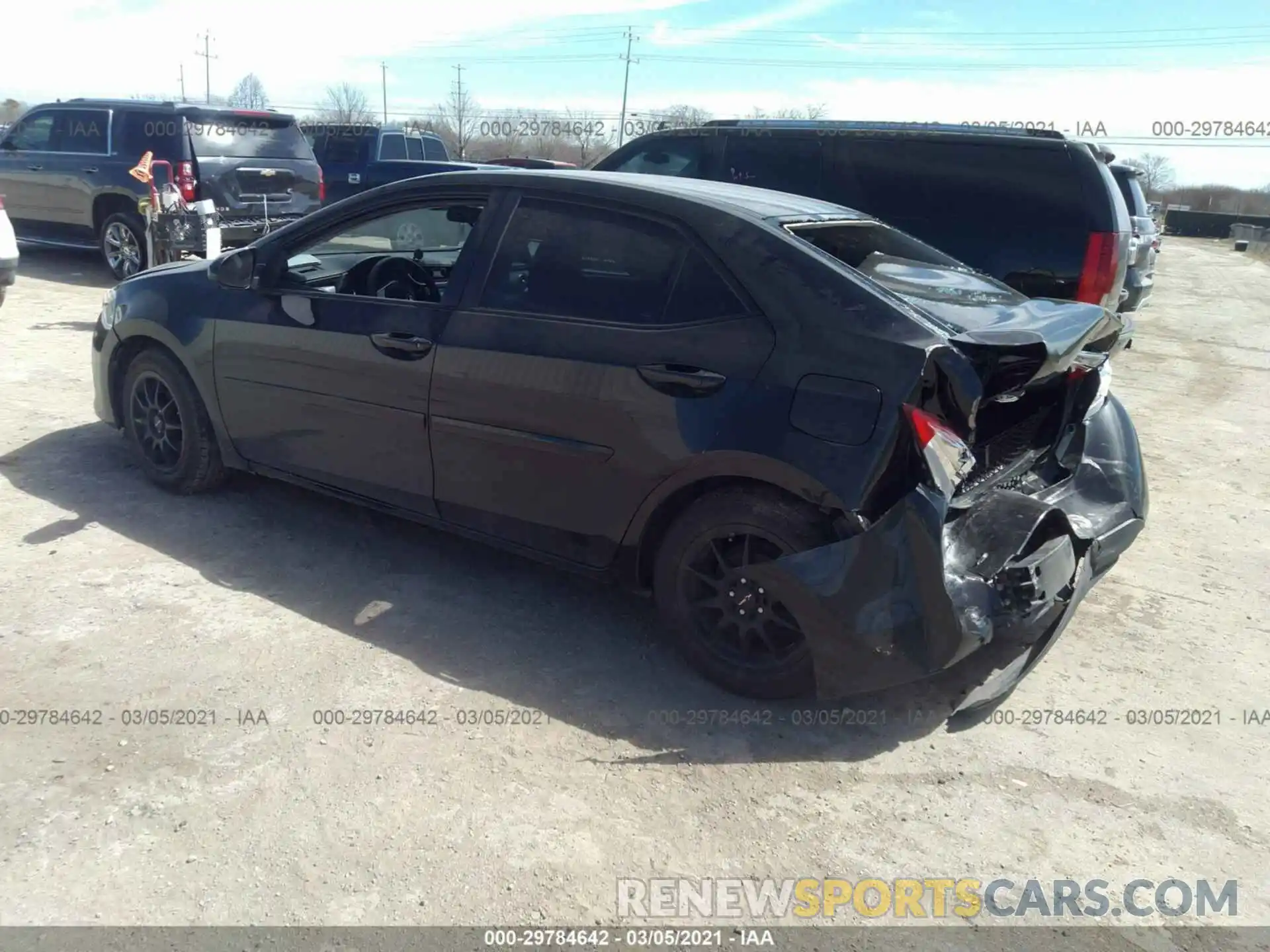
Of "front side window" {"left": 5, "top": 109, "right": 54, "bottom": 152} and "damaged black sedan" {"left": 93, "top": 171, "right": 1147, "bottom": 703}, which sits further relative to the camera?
"front side window" {"left": 5, "top": 109, "right": 54, "bottom": 152}

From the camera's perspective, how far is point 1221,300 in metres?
17.7

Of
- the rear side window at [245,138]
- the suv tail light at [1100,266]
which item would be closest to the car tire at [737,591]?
the suv tail light at [1100,266]

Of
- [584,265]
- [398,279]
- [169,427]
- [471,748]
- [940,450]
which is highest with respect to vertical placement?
[584,265]

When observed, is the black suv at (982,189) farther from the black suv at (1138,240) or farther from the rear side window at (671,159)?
the black suv at (1138,240)

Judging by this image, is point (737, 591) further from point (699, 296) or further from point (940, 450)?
point (699, 296)

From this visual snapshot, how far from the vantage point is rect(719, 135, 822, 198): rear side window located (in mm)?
7406

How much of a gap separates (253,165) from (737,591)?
993 centimetres

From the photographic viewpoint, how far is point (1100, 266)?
6.21 meters

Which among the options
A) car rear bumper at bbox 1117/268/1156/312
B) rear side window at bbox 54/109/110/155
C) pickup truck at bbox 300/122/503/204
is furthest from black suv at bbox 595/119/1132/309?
pickup truck at bbox 300/122/503/204

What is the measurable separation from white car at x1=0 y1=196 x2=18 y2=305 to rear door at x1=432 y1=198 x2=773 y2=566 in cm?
632

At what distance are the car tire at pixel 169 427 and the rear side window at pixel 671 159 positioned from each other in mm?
4255

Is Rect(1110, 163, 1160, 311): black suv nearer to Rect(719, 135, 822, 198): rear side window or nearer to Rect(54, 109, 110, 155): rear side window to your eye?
Rect(719, 135, 822, 198): rear side window

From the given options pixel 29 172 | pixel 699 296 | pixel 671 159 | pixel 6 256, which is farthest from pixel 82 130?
pixel 699 296

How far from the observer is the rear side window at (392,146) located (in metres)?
17.6
